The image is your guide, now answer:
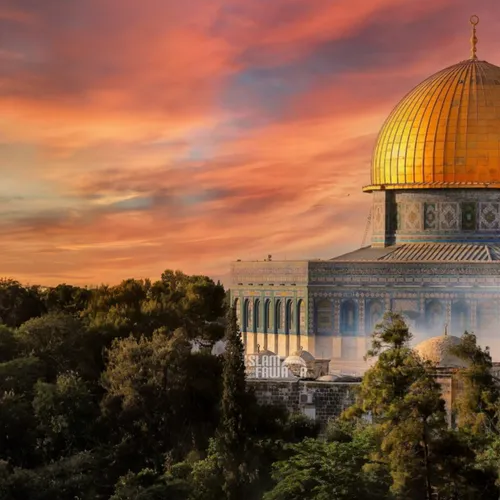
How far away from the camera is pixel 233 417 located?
143ft

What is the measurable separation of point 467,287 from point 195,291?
9370 mm

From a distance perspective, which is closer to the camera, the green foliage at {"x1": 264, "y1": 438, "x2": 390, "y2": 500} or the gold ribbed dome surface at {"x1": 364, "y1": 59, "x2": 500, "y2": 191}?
the green foliage at {"x1": 264, "y1": 438, "x2": 390, "y2": 500}

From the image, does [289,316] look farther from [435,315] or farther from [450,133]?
[450,133]

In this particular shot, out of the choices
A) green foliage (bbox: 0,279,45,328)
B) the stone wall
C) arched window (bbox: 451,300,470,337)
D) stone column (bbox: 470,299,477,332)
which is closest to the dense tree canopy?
the stone wall

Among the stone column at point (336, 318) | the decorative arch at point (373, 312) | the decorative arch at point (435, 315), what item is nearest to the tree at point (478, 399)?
the decorative arch at point (435, 315)

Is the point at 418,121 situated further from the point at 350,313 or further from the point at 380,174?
the point at 350,313

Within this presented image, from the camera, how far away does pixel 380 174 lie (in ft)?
211

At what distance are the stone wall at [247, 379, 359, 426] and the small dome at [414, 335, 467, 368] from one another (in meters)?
2.12

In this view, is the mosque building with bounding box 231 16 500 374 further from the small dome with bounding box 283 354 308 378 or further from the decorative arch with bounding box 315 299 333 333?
the small dome with bounding box 283 354 308 378

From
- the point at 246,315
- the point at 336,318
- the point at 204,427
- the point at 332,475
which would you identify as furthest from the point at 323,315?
the point at 332,475

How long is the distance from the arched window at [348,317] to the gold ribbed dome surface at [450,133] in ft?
17.7

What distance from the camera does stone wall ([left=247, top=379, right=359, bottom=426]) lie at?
1841 inches

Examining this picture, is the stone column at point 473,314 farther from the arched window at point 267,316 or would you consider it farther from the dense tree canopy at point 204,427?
the dense tree canopy at point 204,427

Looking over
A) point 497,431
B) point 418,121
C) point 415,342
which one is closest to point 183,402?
point 497,431
